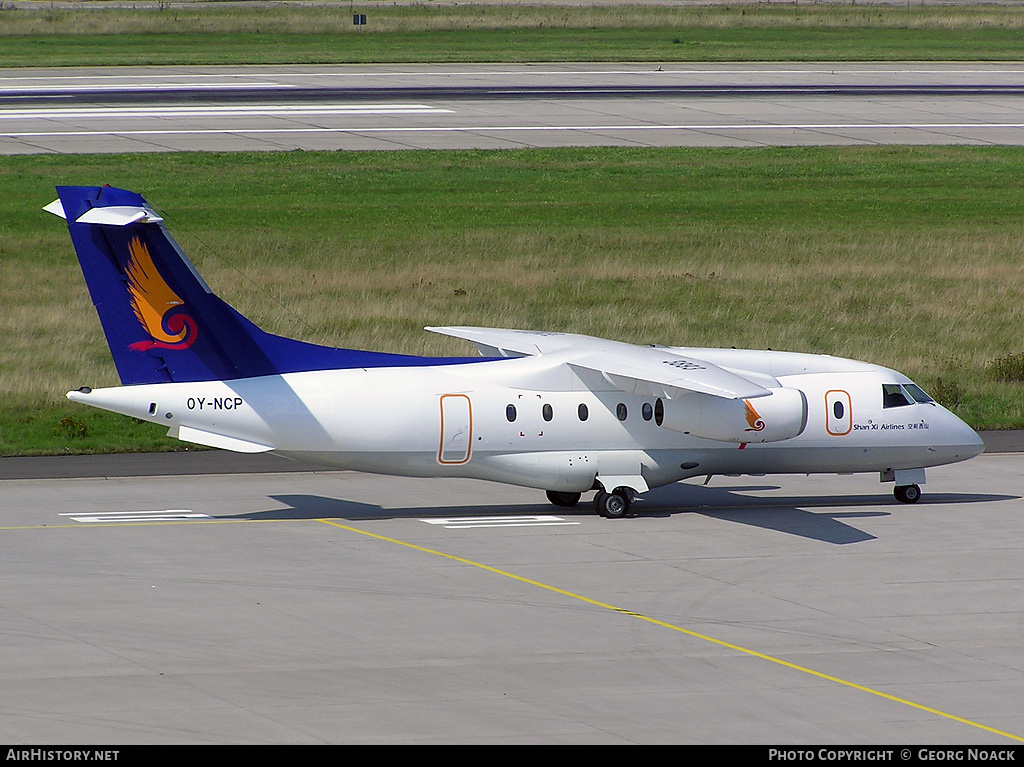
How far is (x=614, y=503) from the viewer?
26.3m

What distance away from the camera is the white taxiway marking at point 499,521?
2588cm

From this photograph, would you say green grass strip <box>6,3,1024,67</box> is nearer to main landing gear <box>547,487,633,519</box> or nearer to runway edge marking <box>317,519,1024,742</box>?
main landing gear <box>547,487,633,519</box>

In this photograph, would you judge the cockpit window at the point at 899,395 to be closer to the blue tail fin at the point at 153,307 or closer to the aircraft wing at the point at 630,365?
the aircraft wing at the point at 630,365

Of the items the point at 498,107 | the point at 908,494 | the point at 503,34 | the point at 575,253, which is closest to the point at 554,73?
the point at 498,107

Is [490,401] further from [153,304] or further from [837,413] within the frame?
[837,413]

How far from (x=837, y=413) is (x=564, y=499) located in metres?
5.17

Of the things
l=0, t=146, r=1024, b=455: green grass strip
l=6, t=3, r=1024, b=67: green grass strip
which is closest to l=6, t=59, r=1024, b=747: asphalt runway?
l=0, t=146, r=1024, b=455: green grass strip

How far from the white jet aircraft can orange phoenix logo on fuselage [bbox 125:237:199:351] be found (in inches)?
0.9

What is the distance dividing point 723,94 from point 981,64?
25.1m

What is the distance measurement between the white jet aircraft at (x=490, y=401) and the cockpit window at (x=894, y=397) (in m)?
0.02

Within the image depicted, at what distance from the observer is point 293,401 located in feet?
80.6
